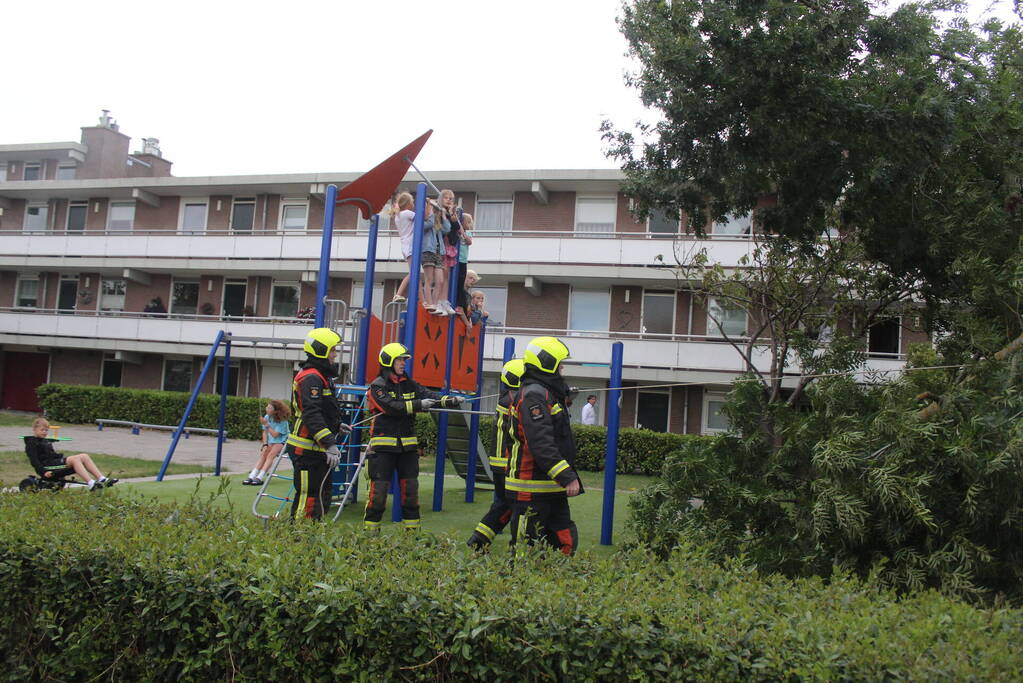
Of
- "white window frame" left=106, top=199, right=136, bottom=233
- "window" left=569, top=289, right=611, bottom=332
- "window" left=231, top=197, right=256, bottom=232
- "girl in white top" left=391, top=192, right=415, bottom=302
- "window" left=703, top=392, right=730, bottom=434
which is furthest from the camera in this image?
"white window frame" left=106, top=199, right=136, bottom=233

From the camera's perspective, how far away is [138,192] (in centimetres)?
3055

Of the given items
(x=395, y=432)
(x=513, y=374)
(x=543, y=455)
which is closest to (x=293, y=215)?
(x=395, y=432)

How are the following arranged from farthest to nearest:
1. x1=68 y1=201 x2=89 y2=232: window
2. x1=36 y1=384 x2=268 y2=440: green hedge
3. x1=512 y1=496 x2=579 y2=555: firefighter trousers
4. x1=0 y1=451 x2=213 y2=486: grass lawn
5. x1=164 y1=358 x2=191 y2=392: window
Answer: x1=68 y1=201 x2=89 y2=232: window, x1=164 y1=358 x2=191 y2=392: window, x1=36 y1=384 x2=268 y2=440: green hedge, x1=0 y1=451 x2=213 y2=486: grass lawn, x1=512 y1=496 x2=579 y2=555: firefighter trousers

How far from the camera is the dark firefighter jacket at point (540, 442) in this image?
20.3ft

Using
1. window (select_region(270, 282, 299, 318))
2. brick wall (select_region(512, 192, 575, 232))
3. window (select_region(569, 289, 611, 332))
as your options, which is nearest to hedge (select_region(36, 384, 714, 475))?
window (select_region(270, 282, 299, 318))

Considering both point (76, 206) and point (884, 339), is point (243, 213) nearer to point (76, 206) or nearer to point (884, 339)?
point (76, 206)

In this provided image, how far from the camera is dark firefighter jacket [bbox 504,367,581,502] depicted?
6.19 meters

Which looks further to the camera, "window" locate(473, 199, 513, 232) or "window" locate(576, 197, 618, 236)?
"window" locate(473, 199, 513, 232)

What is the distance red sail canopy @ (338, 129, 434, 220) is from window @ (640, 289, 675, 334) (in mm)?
16144

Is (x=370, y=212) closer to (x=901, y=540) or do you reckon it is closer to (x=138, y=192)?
(x=901, y=540)

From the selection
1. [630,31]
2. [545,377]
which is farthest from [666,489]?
[630,31]

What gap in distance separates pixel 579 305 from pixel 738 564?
22.5 meters

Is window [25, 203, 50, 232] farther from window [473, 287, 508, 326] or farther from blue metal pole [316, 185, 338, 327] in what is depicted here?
blue metal pole [316, 185, 338, 327]

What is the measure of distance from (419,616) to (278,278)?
2711cm
